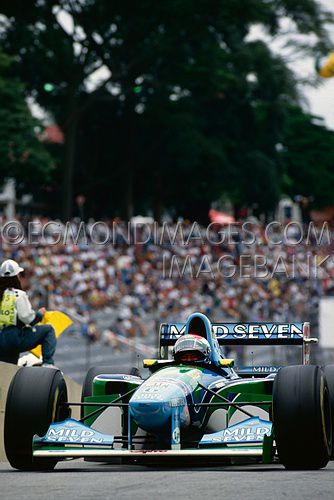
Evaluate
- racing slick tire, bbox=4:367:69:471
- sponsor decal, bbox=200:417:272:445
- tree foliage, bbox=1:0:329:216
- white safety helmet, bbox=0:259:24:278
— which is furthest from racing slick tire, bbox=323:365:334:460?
tree foliage, bbox=1:0:329:216

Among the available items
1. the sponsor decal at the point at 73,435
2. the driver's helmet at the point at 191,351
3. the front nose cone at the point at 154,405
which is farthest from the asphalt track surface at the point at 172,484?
the driver's helmet at the point at 191,351

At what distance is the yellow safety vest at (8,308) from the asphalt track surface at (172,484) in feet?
10.9

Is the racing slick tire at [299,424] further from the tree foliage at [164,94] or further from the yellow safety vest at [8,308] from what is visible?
the tree foliage at [164,94]

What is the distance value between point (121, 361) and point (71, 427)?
2875 centimetres

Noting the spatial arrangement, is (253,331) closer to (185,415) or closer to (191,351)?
(191,351)

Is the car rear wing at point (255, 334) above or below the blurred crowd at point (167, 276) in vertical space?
below

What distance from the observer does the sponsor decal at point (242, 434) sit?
34.5ft

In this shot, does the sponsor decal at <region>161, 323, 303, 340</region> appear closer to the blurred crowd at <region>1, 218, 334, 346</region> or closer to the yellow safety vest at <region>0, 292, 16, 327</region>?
the yellow safety vest at <region>0, 292, 16, 327</region>

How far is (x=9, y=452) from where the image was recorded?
10.8 meters

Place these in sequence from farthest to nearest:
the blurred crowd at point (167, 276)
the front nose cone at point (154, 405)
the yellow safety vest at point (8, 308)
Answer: the blurred crowd at point (167, 276), the yellow safety vest at point (8, 308), the front nose cone at point (154, 405)

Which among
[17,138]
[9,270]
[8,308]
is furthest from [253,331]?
[17,138]

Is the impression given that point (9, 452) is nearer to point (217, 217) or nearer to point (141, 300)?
point (141, 300)

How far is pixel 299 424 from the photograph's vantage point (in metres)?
10.3

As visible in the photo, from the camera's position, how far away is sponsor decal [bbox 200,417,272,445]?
10.5m
